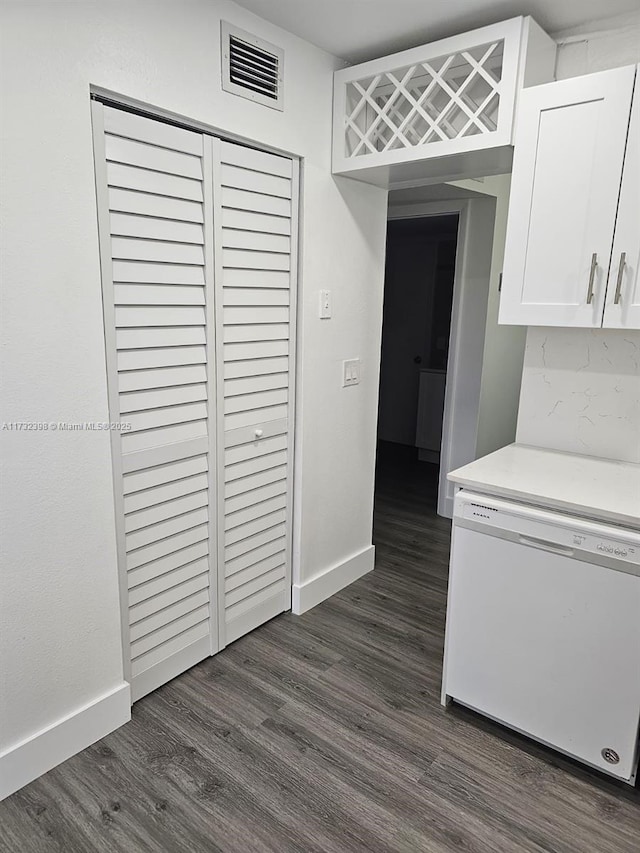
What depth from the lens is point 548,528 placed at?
72.2 inches

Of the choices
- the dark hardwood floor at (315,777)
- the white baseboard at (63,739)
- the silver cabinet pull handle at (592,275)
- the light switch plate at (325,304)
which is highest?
the silver cabinet pull handle at (592,275)

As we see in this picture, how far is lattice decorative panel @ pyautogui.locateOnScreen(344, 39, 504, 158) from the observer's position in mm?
2084

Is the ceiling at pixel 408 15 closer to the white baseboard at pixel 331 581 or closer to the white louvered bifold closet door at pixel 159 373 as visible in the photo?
the white louvered bifold closet door at pixel 159 373

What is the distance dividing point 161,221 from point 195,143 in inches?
12.1

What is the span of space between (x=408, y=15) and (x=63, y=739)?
2.68m

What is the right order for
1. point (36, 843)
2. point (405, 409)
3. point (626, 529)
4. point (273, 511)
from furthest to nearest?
1. point (405, 409)
2. point (273, 511)
3. point (626, 529)
4. point (36, 843)

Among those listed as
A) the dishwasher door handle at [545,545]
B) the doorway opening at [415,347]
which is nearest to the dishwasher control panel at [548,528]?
the dishwasher door handle at [545,545]

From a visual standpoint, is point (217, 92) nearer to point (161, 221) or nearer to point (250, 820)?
point (161, 221)

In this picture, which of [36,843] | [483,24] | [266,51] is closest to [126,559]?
[36,843]

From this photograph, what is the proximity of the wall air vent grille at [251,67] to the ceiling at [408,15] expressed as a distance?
0.31 ft

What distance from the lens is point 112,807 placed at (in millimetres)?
1725

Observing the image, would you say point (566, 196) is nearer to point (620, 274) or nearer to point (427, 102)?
point (620, 274)

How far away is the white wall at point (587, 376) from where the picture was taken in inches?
82.8

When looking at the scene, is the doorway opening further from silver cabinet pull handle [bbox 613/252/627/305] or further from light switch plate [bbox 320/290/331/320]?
silver cabinet pull handle [bbox 613/252/627/305]
